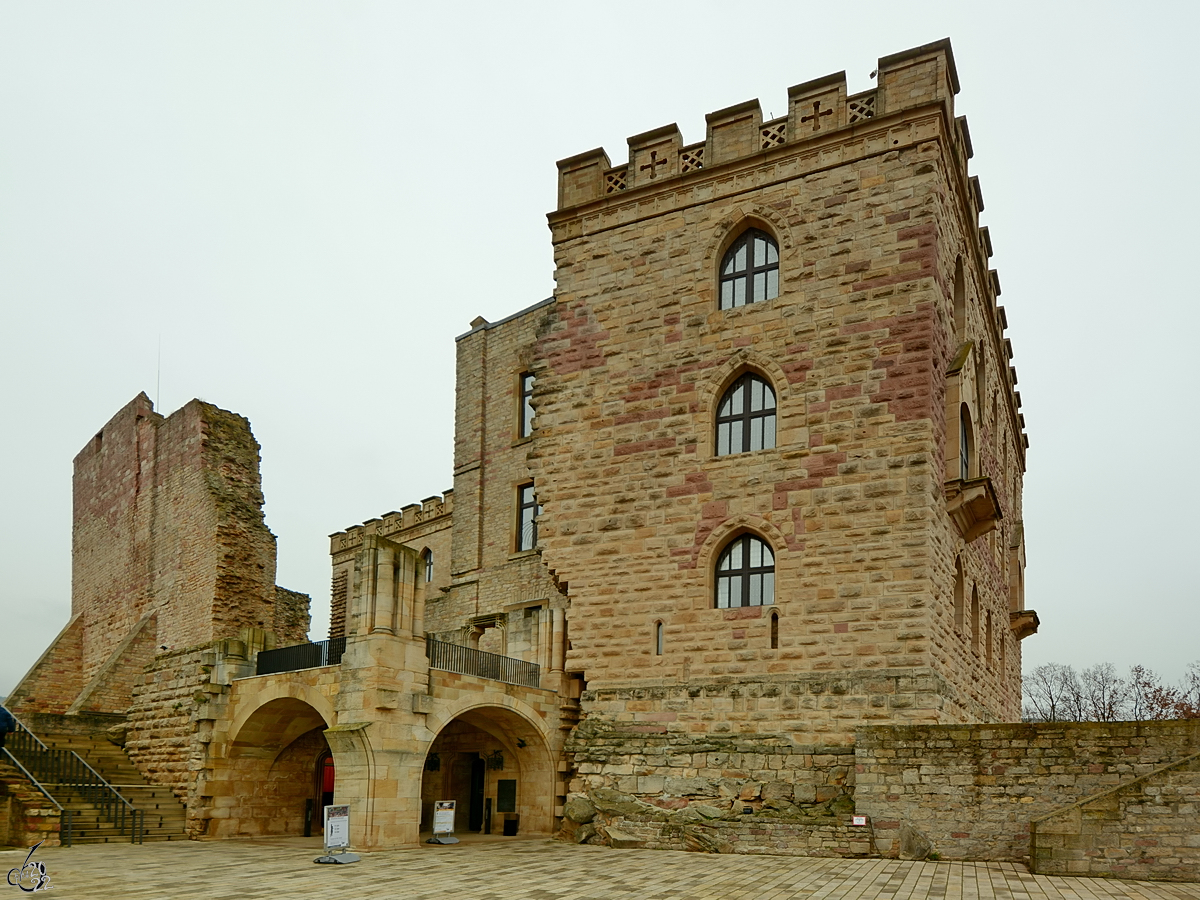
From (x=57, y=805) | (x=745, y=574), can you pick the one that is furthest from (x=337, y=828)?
(x=745, y=574)

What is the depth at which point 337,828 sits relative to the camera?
48.2ft

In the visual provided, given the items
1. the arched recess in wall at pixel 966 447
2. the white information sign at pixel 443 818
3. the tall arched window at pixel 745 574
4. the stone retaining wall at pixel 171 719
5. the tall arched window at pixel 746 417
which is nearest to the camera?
the tall arched window at pixel 745 574

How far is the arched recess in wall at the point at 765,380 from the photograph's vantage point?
17.0 m

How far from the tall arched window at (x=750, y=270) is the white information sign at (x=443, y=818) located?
31.0 ft

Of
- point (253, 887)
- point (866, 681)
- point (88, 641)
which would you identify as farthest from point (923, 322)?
point (88, 641)

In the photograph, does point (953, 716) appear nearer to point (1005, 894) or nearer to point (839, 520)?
point (839, 520)

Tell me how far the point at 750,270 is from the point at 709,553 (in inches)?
190

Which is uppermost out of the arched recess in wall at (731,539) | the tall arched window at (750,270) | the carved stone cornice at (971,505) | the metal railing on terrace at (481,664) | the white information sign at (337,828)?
the tall arched window at (750,270)

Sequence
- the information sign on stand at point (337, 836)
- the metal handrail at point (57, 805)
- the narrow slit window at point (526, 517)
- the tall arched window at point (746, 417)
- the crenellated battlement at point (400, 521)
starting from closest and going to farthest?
the information sign on stand at point (337, 836)
the metal handrail at point (57, 805)
the tall arched window at point (746, 417)
the narrow slit window at point (526, 517)
the crenellated battlement at point (400, 521)

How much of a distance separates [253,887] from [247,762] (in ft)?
25.4

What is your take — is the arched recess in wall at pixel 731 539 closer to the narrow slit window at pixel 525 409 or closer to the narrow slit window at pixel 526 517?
the narrow slit window at pixel 526 517

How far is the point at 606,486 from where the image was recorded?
18703mm

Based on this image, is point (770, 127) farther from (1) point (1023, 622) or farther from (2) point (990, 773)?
(1) point (1023, 622)
